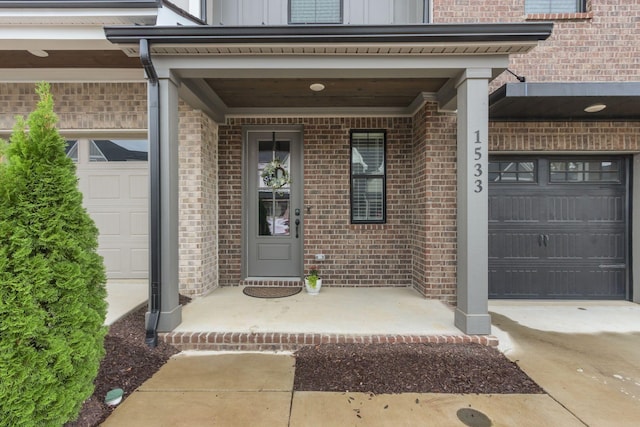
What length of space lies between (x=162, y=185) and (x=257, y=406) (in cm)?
214

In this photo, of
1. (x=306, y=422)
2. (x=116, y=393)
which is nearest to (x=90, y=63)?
(x=116, y=393)

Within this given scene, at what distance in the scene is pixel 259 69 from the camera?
323 centimetres

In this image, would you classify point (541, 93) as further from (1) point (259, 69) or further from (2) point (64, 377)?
(2) point (64, 377)

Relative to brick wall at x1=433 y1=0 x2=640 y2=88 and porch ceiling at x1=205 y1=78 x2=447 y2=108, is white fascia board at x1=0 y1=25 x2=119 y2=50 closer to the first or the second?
porch ceiling at x1=205 y1=78 x2=447 y2=108

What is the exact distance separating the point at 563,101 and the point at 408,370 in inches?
136

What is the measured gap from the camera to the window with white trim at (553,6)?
4.51 m

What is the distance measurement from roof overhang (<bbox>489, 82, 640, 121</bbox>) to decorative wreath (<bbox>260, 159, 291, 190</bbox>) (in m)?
2.94

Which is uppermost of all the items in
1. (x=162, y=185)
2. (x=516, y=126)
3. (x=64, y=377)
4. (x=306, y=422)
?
(x=516, y=126)

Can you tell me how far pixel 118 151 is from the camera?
16.6 ft

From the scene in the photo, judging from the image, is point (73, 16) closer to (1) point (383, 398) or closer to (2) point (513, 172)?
(1) point (383, 398)

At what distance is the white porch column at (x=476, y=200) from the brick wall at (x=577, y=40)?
1567 mm

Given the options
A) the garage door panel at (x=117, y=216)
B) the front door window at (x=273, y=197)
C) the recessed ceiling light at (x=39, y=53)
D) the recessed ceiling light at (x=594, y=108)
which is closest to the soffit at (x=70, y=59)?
the recessed ceiling light at (x=39, y=53)

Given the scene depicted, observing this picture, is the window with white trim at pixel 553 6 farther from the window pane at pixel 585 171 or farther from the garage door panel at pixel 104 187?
the garage door panel at pixel 104 187

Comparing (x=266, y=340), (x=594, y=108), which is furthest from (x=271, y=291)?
(x=594, y=108)
